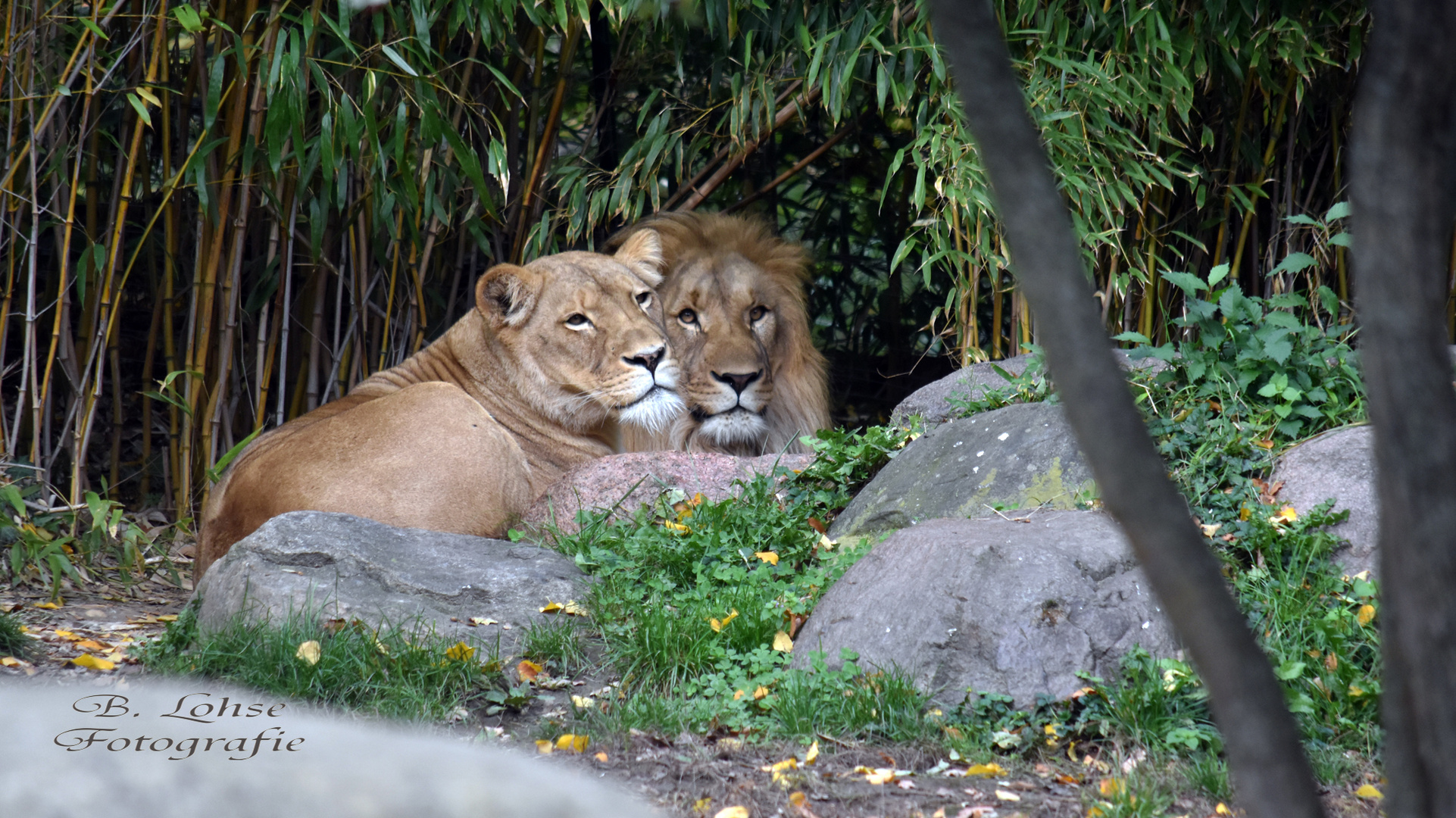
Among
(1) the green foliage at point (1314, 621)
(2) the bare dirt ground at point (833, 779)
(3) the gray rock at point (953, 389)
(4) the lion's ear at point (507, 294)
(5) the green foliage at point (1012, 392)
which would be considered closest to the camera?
(2) the bare dirt ground at point (833, 779)

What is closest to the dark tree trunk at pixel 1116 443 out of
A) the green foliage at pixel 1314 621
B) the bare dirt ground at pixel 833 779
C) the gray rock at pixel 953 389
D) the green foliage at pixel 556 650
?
the bare dirt ground at pixel 833 779

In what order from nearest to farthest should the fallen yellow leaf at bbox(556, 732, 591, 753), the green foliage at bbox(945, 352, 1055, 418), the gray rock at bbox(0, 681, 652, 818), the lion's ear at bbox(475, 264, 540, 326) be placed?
the gray rock at bbox(0, 681, 652, 818) → the fallen yellow leaf at bbox(556, 732, 591, 753) → the green foliage at bbox(945, 352, 1055, 418) → the lion's ear at bbox(475, 264, 540, 326)

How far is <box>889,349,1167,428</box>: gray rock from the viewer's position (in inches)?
184

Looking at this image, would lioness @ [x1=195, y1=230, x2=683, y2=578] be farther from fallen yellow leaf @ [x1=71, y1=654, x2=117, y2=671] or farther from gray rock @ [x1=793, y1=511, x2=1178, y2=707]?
gray rock @ [x1=793, y1=511, x2=1178, y2=707]

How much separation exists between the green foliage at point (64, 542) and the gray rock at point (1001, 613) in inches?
106

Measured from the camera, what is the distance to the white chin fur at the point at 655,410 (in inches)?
199

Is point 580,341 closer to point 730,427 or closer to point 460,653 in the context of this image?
point 730,427

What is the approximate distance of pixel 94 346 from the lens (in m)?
4.94

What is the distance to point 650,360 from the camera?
198 inches

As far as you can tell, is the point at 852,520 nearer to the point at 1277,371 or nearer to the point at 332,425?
the point at 1277,371

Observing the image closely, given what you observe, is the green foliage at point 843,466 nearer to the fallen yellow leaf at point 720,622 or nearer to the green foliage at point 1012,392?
the green foliage at point 1012,392

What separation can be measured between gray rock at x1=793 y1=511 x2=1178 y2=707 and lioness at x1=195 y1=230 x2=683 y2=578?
1.71 metres

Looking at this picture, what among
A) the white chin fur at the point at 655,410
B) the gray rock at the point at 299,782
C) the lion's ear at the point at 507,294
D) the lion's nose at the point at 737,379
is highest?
the lion's ear at the point at 507,294

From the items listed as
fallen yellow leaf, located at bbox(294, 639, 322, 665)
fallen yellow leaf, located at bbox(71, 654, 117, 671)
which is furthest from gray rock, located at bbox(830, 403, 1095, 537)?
fallen yellow leaf, located at bbox(71, 654, 117, 671)
